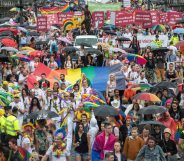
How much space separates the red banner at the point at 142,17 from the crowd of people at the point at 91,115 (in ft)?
24.2

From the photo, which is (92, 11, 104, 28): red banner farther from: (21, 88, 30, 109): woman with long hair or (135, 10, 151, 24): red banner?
(21, 88, 30, 109): woman with long hair

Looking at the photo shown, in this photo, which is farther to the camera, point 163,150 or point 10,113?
point 10,113

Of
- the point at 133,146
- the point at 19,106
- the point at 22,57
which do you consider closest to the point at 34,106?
the point at 19,106

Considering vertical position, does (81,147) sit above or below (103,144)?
below

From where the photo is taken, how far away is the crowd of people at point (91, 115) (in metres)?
20.3

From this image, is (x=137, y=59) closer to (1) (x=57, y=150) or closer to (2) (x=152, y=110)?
(2) (x=152, y=110)

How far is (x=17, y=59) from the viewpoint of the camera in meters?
33.4

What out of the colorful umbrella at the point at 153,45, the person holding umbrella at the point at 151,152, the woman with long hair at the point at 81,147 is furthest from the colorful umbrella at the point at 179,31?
the person holding umbrella at the point at 151,152

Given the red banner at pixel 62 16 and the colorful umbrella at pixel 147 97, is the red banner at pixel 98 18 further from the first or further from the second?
the colorful umbrella at pixel 147 97

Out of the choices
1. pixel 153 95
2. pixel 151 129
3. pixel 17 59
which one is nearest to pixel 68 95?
pixel 153 95

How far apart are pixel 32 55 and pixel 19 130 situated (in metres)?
12.1

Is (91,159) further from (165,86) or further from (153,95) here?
(165,86)

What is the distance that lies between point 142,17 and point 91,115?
18.9 meters

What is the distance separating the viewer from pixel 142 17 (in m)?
41.6
